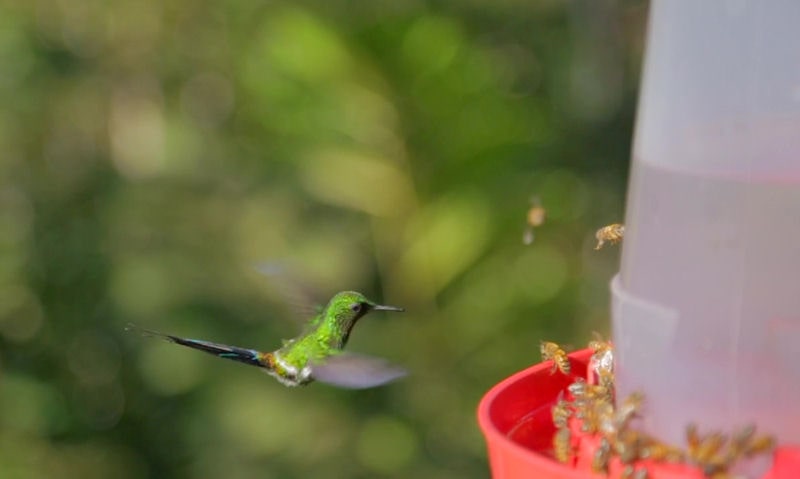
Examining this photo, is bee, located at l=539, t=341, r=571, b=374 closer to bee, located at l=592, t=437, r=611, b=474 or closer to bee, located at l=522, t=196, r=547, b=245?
bee, located at l=592, t=437, r=611, b=474

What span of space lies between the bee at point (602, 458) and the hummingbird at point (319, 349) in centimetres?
58

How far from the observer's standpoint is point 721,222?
3.85ft

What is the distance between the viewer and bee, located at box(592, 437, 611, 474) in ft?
4.04

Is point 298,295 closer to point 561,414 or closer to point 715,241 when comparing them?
point 561,414

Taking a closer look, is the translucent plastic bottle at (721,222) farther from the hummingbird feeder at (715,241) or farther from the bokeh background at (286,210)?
the bokeh background at (286,210)

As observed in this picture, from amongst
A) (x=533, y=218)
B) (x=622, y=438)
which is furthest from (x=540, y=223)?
(x=622, y=438)

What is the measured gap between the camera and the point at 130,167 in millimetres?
4680

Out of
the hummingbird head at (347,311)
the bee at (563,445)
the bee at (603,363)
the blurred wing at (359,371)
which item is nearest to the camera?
the bee at (563,445)

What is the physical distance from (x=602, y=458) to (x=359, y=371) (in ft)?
1.88

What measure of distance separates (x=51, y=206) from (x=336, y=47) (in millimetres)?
2159

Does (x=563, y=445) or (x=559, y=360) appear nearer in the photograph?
(x=563, y=445)

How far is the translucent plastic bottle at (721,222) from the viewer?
3.75ft

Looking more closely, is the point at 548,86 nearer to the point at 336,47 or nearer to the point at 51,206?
the point at 336,47

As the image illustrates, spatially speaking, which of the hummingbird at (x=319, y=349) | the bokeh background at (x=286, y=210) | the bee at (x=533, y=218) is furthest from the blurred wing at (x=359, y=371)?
the bee at (x=533, y=218)
